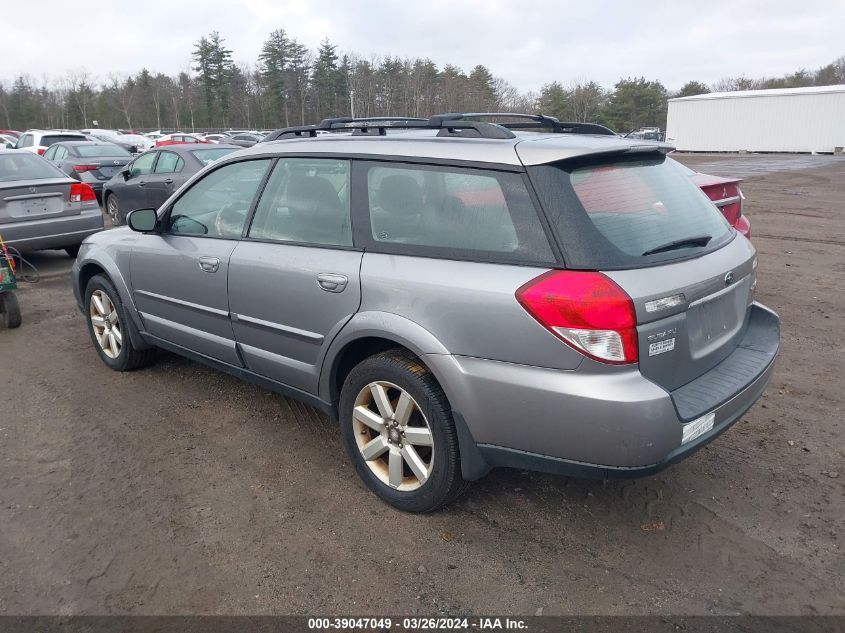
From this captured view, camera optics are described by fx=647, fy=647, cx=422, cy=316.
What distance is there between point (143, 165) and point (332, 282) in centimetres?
972

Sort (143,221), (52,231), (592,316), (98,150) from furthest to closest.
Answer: (98,150), (52,231), (143,221), (592,316)

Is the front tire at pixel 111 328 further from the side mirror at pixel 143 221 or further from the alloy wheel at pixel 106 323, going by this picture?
the side mirror at pixel 143 221

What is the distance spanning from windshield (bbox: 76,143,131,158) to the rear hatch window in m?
14.7

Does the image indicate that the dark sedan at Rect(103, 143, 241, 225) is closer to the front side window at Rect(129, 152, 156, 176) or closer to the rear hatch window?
the front side window at Rect(129, 152, 156, 176)

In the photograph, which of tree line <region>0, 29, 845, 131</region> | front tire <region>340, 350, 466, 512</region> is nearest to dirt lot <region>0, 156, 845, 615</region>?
front tire <region>340, 350, 466, 512</region>

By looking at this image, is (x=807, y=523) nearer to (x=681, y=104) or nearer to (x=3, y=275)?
(x=3, y=275)

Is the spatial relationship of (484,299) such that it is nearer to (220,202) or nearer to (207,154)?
(220,202)

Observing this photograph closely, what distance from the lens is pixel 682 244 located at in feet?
9.43

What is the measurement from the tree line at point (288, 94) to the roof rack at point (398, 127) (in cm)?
5828

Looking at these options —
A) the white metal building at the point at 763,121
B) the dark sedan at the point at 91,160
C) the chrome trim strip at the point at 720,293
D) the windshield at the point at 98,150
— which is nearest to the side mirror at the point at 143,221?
the chrome trim strip at the point at 720,293

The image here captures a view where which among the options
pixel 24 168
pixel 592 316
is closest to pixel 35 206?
pixel 24 168

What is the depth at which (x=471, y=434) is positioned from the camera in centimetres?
277

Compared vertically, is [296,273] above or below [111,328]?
above

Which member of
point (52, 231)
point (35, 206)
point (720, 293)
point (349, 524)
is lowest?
point (349, 524)
